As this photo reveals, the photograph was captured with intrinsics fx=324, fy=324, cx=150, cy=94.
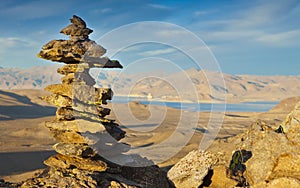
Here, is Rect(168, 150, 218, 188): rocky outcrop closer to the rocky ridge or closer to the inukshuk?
the rocky ridge

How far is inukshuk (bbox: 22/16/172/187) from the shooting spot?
12.3m

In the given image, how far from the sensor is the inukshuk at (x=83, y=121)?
1226cm

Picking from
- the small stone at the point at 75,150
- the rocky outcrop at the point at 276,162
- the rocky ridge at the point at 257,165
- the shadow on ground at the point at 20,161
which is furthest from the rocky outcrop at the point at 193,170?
the shadow on ground at the point at 20,161

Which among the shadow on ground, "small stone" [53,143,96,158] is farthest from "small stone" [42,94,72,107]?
the shadow on ground

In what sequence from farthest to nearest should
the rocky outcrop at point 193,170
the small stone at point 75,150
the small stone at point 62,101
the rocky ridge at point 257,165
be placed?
the small stone at point 62,101
the small stone at point 75,150
the rocky outcrop at point 193,170
the rocky ridge at point 257,165

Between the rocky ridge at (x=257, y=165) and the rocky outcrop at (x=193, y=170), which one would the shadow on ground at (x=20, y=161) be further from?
the rocky ridge at (x=257, y=165)

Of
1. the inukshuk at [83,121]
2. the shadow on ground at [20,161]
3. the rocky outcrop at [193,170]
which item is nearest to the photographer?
the rocky outcrop at [193,170]

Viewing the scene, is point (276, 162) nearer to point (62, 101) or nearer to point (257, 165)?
point (257, 165)

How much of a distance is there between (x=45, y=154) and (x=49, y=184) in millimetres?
26746

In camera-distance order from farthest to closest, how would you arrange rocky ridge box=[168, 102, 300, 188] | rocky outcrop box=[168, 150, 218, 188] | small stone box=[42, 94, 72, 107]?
small stone box=[42, 94, 72, 107] < rocky outcrop box=[168, 150, 218, 188] < rocky ridge box=[168, 102, 300, 188]

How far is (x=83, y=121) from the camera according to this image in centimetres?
1279

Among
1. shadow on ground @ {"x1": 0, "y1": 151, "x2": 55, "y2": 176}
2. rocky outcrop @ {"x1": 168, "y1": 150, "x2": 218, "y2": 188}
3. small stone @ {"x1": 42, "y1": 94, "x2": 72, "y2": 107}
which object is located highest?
small stone @ {"x1": 42, "y1": 94, "x2": 72, "y2": 107}

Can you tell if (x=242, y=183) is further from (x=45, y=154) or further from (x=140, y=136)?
(x=140, y=136)

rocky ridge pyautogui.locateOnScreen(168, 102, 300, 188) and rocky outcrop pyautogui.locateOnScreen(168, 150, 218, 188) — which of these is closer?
rocky ridge pyautogui.locateOnScreen(168, 102, 300, 188)
